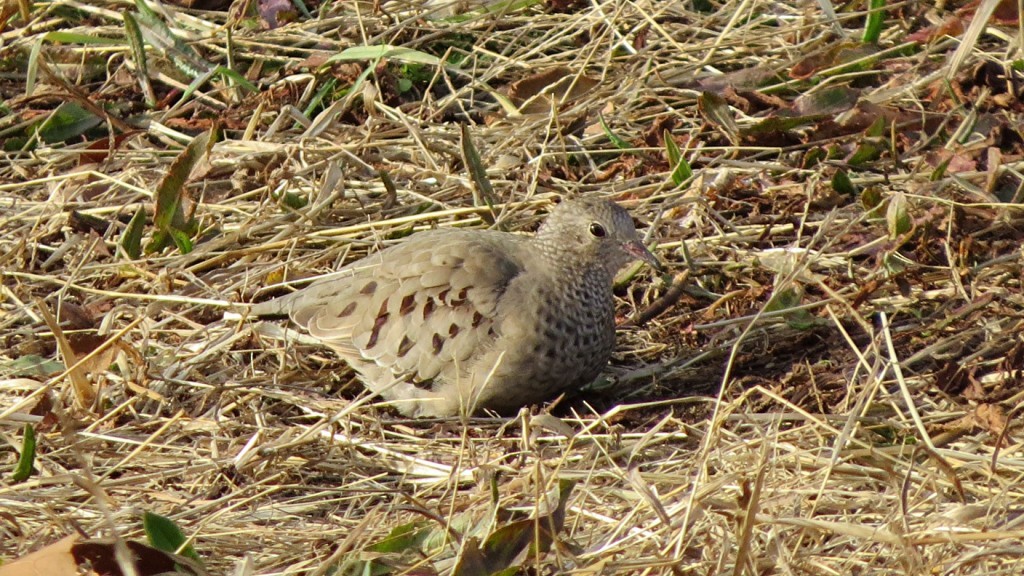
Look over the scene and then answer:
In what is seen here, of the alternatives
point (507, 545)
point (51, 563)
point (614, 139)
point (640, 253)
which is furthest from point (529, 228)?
point (51, 563)

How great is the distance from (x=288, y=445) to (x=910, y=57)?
310cm

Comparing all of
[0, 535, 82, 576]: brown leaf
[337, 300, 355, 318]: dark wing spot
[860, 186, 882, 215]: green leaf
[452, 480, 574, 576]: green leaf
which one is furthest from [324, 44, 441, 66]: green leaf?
[0, 535, 82, 576]: brown leaf

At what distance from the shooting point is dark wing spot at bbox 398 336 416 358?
4.43 m

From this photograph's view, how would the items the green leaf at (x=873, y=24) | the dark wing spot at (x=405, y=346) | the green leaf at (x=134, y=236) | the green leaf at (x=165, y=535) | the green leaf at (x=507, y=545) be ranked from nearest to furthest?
the green leaf at (x=507, y=545)
the green leaf at (x=165, y=535)
the dark wing spot at (x=405, y=346)
the green leaf at (x=134, y=236)
the green leaf at (x=873, y=24)

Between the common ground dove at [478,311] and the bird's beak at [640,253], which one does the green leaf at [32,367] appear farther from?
the bird's beak at [640,253]

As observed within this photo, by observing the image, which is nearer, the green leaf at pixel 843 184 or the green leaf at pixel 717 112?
→ the green leaf at pixel 843 184

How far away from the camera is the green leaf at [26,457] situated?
3.64 meters

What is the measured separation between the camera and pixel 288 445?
3.85 metres

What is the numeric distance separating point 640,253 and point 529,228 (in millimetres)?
804

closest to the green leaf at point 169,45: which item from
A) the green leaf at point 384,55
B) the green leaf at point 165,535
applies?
the green leaf at point 384,55

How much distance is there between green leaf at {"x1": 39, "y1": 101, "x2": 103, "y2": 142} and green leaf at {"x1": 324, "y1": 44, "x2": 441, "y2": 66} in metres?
1.00

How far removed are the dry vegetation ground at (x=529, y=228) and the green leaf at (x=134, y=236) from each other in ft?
0.05

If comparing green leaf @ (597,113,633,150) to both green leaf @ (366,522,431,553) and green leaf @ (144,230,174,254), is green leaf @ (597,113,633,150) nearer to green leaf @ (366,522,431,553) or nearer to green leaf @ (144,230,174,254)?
green leaf @ (144,230,174,254)

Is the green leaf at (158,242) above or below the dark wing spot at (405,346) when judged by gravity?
above
